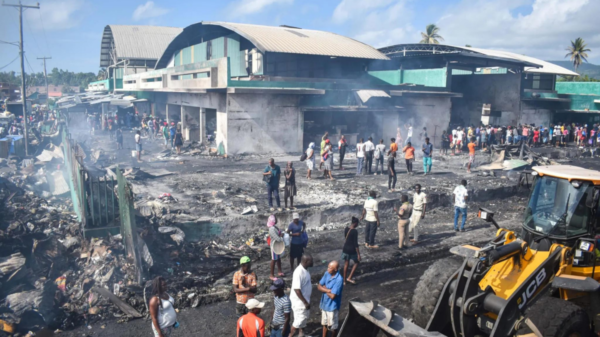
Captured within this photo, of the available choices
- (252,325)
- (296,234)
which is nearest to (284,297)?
(252,325)

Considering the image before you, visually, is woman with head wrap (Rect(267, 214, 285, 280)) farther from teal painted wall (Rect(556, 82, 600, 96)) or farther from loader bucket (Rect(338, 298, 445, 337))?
teal painted wall (Rect(556, 82, 600, 96))

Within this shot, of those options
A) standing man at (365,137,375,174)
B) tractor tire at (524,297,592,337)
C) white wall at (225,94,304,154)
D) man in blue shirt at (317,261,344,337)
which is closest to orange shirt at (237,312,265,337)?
man in blue shirt at (317,261,344,337)

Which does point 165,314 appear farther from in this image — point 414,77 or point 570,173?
point 414,77

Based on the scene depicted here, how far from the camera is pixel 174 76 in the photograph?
86.9ft

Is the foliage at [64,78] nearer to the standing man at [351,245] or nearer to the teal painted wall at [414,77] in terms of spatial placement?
the teal painted wall at [414,77]

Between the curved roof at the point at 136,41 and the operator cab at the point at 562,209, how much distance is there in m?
46.0

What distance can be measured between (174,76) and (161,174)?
12362 millimetres

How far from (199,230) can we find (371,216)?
13.2 feet

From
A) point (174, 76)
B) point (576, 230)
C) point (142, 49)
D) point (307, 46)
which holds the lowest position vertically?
point (576, 230)

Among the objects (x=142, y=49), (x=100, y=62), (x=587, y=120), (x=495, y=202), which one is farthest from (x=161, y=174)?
(x=100, y=62)

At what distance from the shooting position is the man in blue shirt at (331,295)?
5.53 m

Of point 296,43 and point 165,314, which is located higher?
point 296,43

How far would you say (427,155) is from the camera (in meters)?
16.1

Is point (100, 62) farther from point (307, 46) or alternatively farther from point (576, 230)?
point (576, 230)
